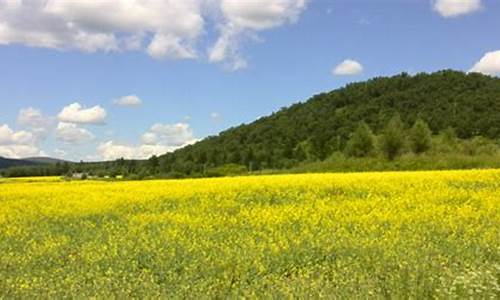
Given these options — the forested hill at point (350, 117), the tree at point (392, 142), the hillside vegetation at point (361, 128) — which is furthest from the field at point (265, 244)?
the forested hill at point (350, 117)

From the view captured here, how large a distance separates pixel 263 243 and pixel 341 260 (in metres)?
1.72

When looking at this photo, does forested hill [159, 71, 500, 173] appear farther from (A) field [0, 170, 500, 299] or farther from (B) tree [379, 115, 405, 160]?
(A) field [0, 170, 500, 299]

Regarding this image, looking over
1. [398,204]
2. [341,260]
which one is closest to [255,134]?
[398,204]

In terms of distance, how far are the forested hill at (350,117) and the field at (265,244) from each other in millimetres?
54847

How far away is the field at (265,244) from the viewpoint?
26.2ft

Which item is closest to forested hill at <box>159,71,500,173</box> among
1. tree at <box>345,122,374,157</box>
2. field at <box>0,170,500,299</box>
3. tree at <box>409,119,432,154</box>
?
tree at <box>345,122,374,157</box>

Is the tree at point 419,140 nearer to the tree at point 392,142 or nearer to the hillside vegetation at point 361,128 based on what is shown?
the hillside vegetation at point 361,128

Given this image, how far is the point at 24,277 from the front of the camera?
1004 centimetres

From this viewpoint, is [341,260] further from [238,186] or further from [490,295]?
[238,186]

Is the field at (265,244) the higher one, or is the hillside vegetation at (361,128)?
the hillside vegetation at (361,128)

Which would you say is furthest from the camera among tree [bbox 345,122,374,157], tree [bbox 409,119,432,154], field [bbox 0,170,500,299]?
tree [bbox 345,122,374,157]

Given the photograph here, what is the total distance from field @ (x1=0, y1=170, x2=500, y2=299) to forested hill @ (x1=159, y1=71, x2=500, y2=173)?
54.8m

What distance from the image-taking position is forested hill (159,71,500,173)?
277 ft

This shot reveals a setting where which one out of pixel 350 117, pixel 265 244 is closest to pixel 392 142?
pixel 350 117
